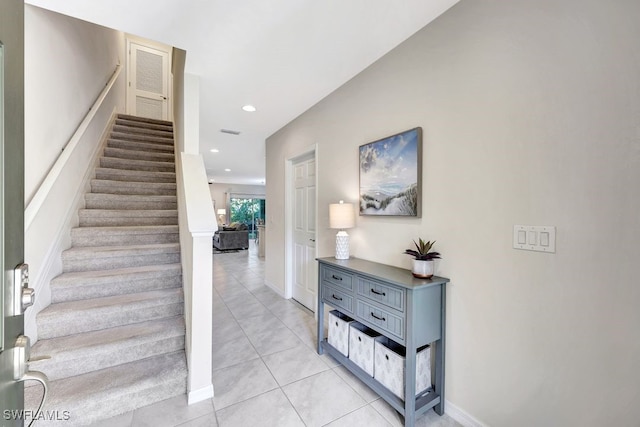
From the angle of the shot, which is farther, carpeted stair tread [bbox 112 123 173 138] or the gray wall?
carpeted stair tread [bbox 112 123 173 138]

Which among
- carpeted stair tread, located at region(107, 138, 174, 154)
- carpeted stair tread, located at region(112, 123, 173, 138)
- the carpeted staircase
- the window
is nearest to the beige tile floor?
the carpeted staircase

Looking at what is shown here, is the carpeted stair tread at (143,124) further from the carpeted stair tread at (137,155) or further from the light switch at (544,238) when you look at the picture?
the light switch at (544,238)

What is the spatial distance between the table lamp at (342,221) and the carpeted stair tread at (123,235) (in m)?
1.78

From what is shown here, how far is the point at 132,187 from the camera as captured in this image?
3258 mm

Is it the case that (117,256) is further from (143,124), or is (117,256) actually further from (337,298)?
(143,124)

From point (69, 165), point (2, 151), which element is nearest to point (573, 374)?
point (2, 151)

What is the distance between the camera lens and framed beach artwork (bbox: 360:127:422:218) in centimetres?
183

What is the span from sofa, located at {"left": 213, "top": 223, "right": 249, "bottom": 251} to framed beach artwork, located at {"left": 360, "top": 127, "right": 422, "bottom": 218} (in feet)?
22.1

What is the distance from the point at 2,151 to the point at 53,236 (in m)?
2.10

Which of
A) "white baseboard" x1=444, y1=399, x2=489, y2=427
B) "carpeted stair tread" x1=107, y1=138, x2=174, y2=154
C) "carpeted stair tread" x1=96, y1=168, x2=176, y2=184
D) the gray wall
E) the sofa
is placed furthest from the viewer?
the sofa

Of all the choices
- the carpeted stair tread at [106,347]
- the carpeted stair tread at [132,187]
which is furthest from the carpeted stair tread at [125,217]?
the carpeted stair tread at [106,347]

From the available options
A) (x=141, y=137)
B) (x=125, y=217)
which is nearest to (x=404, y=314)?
(x=125, y=217)

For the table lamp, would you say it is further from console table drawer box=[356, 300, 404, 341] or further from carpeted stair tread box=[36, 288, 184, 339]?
carpeted stair tread box=[36, 288, 184, 339]

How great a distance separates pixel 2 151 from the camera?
57cm
